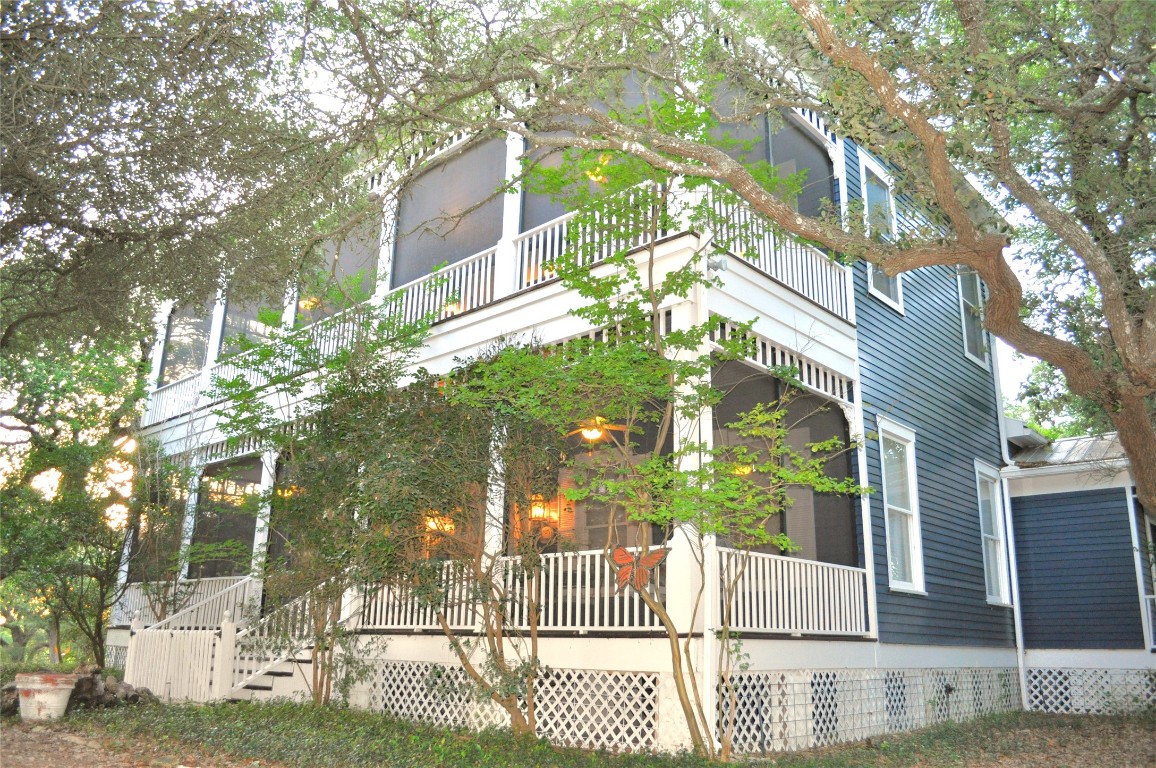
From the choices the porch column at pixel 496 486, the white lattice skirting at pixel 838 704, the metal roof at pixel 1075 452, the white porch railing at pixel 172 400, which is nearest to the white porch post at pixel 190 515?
the white porch railing at pixel 172 400

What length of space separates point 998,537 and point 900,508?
349cm

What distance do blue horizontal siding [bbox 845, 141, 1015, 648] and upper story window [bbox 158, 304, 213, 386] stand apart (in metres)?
12.8

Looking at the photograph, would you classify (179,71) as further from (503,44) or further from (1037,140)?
(1037,140)

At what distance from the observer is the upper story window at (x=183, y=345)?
60.0 feet

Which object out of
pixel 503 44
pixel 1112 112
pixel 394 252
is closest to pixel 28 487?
pixel 394 252

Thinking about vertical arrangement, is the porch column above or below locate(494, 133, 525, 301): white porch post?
below

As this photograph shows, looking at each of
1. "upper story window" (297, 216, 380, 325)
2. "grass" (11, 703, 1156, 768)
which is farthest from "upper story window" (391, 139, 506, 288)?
"grass" (11, 703, 1156, 768)

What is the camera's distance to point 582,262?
1009 cm

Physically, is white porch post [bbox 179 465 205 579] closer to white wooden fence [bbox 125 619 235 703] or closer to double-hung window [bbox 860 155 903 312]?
white wooden fence [bbox 125 619 235 703]

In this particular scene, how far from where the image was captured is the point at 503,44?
8477mm

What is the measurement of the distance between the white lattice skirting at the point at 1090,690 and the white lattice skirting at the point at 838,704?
1.31m

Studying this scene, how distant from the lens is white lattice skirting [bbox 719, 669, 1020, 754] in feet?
28.8

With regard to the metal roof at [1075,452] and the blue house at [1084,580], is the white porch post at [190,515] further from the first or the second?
the metal roof at [1075,452]

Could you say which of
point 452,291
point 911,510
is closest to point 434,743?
point 452,291
